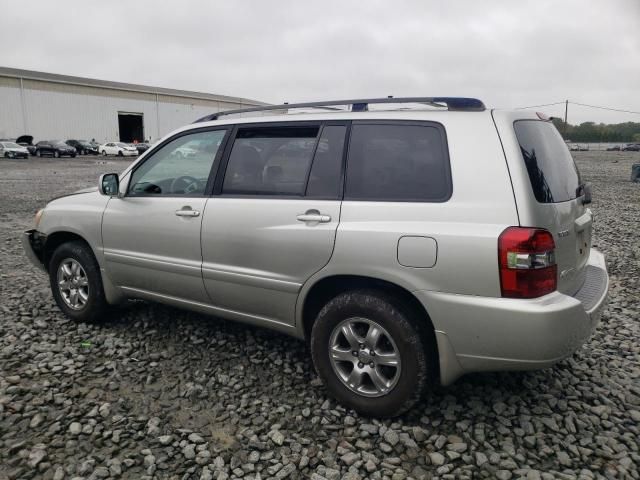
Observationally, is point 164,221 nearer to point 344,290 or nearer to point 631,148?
point 344,290

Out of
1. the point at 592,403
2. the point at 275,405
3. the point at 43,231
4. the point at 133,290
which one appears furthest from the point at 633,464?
the point at 43,231

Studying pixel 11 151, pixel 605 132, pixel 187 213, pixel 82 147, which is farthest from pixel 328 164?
pixel 605 132

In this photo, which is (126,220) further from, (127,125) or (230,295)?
(127,125)

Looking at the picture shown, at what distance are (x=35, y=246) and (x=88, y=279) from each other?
818mm

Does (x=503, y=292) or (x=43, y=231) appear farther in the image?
(x=43, y=231)

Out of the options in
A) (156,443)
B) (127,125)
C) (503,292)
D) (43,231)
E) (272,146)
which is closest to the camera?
(503,292)

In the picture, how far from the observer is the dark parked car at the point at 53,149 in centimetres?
3950

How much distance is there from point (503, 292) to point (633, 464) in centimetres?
114

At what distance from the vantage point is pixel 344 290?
3.19m

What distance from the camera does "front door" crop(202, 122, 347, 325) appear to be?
3.17m

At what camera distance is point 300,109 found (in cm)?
369

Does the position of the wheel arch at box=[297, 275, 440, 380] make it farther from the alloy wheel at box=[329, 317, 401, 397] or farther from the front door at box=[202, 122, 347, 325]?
the alloy wheel at box=[329, 317, 401, 397]

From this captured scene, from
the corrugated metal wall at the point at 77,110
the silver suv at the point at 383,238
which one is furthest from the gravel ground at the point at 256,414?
the corrugated metal wall at the point at 77,110

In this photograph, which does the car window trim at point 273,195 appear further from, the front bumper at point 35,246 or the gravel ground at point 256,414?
the front bumper at point 35,246
